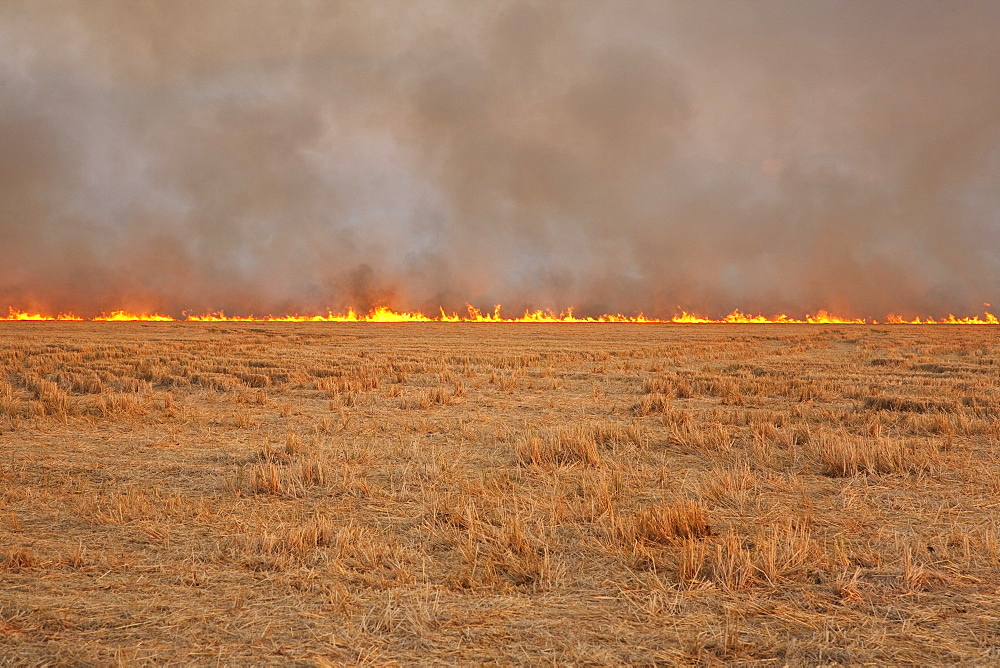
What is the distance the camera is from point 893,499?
7.49 metres

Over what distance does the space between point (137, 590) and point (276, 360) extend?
→ 22846mm

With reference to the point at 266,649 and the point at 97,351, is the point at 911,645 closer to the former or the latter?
the point at 266,649

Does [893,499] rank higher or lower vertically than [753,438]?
lower

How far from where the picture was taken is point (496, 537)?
6.03 meters

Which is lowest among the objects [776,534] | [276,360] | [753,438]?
[776,534]

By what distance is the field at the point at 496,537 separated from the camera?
424cm

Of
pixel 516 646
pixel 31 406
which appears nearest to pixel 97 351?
pixel 31 406

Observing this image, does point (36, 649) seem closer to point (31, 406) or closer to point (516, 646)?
point (516, 646)

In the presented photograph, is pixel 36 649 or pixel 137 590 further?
pixel 137 590

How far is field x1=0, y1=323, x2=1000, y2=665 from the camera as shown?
4238 millimetres

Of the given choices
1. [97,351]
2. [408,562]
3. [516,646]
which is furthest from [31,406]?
[97,351]

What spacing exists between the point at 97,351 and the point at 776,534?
32.5 metres

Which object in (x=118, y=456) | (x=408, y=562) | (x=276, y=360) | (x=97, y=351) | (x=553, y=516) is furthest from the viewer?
(x=97, y=351)

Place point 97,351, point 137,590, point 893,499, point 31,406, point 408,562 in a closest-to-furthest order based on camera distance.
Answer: point 137,590 → point 408,562 → point 893,499 → point 31,406 → point 97,351
